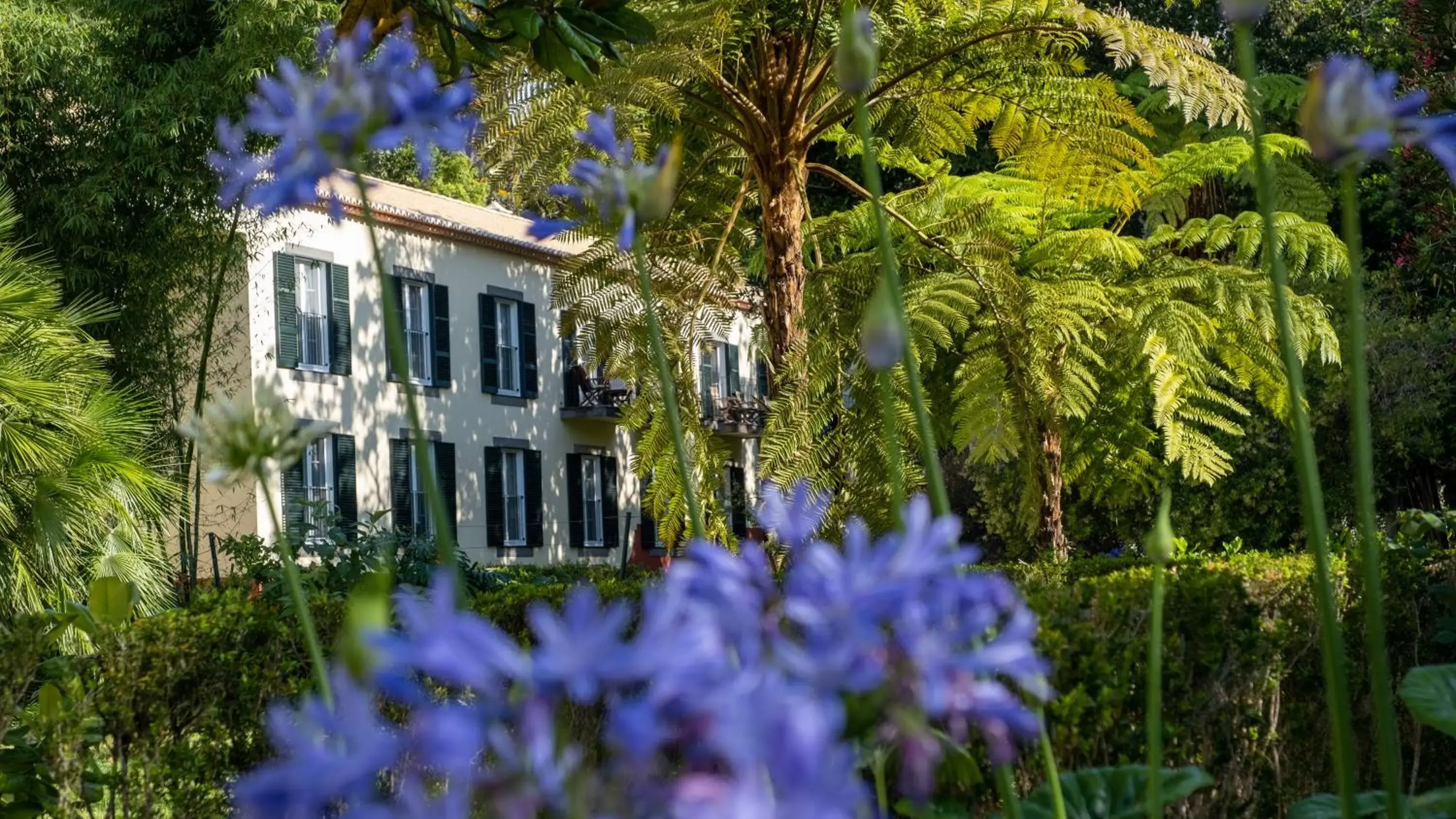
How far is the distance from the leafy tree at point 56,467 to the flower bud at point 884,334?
26.5 ft

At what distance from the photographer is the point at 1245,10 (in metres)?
1.15

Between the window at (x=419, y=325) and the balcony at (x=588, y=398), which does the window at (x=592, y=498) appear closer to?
the balcony at (x=588, y=398)

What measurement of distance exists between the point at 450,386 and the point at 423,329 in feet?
3.03

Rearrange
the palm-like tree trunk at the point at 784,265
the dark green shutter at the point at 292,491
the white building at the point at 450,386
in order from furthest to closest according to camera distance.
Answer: the white building at the point at 450,386 < the dark green shutter at the point at 292,491 < the palm-like tree trunk at the point at 784,265

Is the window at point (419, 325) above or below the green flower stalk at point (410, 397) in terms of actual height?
above

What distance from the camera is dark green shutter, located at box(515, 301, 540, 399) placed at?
73.4 ft

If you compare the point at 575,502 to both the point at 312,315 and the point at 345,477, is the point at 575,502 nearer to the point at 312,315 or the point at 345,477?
the point at 345,477

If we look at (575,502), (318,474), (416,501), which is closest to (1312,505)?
(318,474)

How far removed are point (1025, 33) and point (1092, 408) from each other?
8.26 feet

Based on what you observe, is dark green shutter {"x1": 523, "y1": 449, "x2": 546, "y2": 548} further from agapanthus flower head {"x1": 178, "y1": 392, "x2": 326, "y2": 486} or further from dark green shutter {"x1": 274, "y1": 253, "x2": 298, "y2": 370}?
agapanthus flower head {"x1": 178, "y1": 392, "x2": 326, "y2": 486}

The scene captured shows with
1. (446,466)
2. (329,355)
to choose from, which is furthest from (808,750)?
(446,466)

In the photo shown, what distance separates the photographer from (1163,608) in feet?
10.5

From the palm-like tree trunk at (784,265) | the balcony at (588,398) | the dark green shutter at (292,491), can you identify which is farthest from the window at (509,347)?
the palm-like tree trunk at (784,265)

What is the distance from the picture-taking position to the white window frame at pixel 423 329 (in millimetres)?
20391
